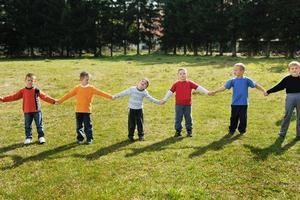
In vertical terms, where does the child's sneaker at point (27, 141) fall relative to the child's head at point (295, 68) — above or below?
below

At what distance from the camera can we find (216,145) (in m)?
9.64

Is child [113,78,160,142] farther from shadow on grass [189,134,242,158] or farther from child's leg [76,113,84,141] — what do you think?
shadow on grass [189,134,242,158]

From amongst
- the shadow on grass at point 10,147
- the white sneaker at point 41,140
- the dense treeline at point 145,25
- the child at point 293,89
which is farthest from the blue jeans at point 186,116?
the dense treeline at point 145,25

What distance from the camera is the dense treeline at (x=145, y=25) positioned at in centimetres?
5138

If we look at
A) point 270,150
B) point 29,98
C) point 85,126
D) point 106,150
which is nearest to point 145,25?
point 29,98

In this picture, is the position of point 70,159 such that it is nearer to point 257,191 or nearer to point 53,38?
point 257,191

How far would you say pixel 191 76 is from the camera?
2475 cm

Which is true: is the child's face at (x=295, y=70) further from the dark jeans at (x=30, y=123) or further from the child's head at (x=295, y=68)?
the dark jeans at (x=30, y=123)

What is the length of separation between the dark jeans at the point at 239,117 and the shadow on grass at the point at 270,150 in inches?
48.1

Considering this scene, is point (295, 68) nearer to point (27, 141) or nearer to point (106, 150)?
point (106, 150)

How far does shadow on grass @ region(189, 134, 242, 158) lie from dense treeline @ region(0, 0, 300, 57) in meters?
41.5

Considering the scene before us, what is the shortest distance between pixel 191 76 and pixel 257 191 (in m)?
18.3

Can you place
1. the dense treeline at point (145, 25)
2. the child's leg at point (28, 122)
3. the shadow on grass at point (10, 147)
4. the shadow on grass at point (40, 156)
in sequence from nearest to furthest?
the shadow on grass at point (40, 156) < the shadow on grass at point (10, 147) < the child's leg at point (28, 122) < the dense treeline at point (145, 25)

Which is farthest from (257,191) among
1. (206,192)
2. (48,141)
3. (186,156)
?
(48,141)
